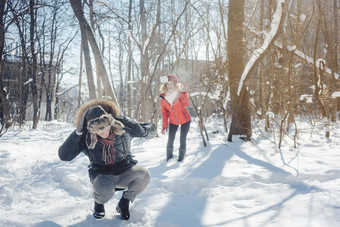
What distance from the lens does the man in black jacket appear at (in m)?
1.85

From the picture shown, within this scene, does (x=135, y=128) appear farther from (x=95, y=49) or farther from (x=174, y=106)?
(x=95, y=49)

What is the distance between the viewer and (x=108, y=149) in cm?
195

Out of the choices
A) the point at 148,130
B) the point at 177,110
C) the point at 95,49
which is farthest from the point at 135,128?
the point at 95,49

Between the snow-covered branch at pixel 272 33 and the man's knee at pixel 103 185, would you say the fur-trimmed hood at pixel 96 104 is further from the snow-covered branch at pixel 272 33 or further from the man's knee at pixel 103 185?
the snow-covered branch at pixel 272 33

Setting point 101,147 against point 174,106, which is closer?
point 101,147

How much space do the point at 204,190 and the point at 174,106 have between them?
1.66 meters

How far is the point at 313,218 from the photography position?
1.68 m

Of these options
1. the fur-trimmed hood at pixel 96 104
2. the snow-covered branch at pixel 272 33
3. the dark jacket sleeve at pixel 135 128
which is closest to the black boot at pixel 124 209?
the dark jacket sleeve at pixel 135 128

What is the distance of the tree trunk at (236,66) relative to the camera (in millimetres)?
4637

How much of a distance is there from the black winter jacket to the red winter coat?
1.76 metres

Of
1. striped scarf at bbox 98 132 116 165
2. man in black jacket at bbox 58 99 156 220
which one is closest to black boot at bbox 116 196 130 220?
man in black jacket at bbox 58 99 156 220

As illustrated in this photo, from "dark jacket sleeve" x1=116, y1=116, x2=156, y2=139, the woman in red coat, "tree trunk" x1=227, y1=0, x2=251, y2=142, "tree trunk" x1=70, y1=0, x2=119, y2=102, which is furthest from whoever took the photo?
"tree trunk" x1=70, y1=0, x2=119, y2=102

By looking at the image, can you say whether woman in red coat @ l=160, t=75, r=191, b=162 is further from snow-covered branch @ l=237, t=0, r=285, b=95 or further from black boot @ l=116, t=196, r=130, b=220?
black boot @ l=116, t=196, r=130, b=220

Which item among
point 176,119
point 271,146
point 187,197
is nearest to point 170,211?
point 187,197
